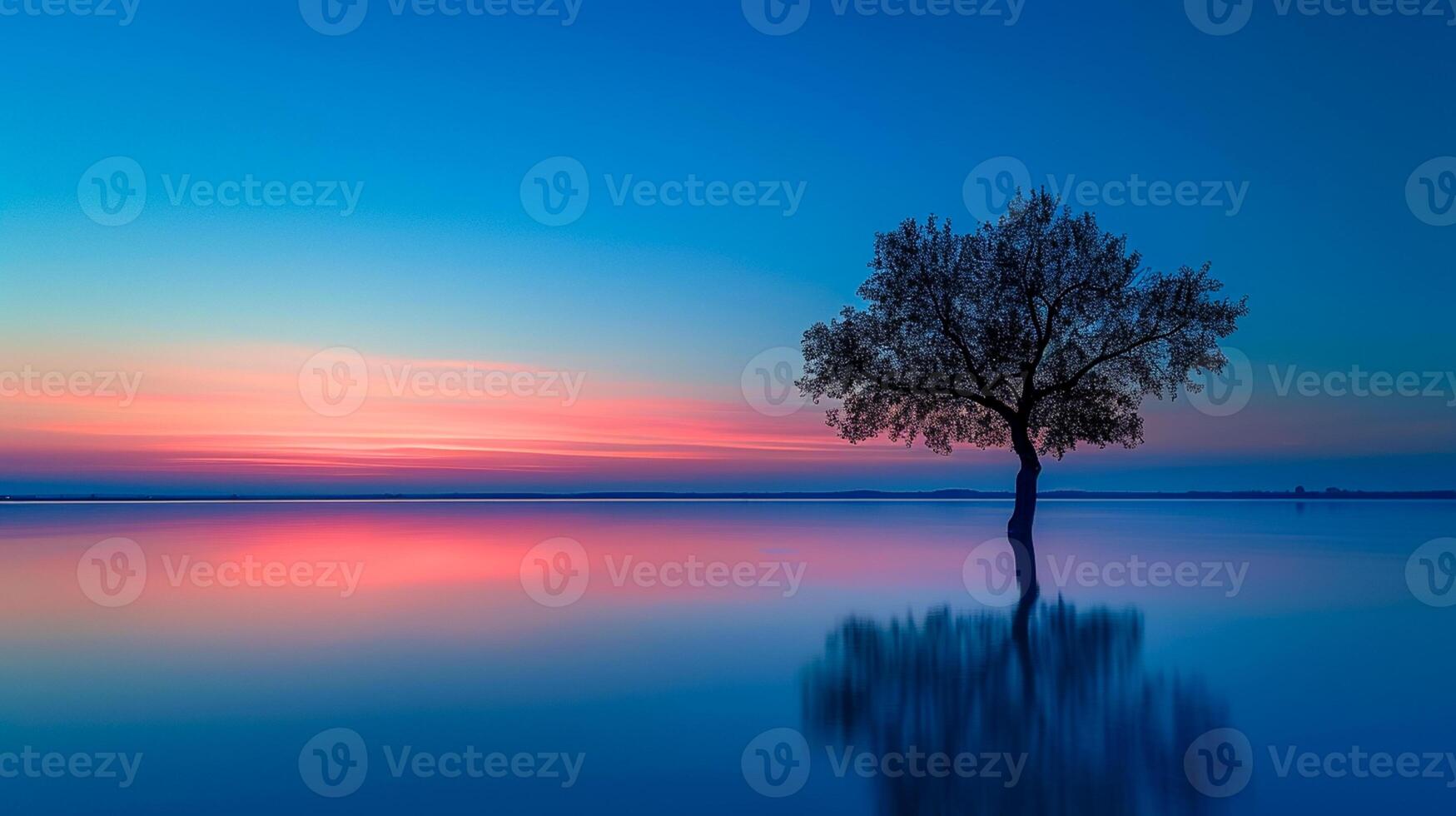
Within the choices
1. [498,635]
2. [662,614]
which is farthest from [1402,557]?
[498,635]

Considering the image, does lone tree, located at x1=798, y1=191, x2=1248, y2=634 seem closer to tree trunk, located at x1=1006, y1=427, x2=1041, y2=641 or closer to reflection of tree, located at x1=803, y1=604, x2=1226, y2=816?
tree trunk, located at x1=1006, y1=427, x2=1041, y2=641

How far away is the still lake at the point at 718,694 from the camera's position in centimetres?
771

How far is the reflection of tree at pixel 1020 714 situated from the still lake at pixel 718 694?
0.05 meters

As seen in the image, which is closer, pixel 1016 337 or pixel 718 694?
pixel 718 694

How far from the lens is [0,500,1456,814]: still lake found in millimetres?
7715

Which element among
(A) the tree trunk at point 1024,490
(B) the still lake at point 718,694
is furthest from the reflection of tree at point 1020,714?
(A) the tree trunk at point 1024,490

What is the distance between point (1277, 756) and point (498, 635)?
11.6 metres

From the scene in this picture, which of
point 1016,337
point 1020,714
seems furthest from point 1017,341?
point 1020,714

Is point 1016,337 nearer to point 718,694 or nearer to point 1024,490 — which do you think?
point 1024,490

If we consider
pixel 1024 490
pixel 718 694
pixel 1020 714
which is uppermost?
pixel 1024 490

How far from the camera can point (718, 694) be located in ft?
37.3

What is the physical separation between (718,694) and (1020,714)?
3.79m

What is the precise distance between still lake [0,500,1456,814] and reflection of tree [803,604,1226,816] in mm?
51

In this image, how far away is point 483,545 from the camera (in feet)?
115
